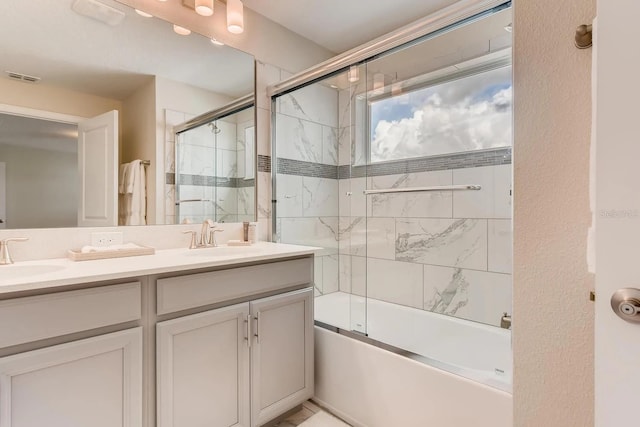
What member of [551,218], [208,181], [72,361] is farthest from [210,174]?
[551,218]

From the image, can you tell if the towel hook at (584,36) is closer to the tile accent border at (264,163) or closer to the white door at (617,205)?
the white door at (617,205)

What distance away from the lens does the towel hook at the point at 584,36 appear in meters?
0.82

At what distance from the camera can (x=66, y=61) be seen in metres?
1.51

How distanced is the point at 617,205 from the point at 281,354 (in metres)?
1.49

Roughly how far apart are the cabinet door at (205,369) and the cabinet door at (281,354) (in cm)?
6

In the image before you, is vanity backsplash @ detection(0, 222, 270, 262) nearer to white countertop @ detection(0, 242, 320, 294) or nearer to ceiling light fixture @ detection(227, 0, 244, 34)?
white countertop @ detection(0, 242, 320, 294)

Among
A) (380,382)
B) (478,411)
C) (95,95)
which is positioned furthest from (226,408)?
(95,95)

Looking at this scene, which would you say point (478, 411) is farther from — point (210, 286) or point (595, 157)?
point (210, 286)

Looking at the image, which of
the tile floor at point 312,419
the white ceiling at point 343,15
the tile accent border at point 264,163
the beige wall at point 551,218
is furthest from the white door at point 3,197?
the beige wall at point 551,218

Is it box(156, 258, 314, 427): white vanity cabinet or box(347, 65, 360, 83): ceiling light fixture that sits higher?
box(347, 65, 360, 83): ceiling light fixture

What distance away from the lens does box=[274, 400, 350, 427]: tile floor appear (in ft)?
5.70

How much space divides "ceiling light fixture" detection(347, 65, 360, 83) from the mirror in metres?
0.94

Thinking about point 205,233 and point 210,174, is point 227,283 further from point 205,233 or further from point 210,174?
point 210,174

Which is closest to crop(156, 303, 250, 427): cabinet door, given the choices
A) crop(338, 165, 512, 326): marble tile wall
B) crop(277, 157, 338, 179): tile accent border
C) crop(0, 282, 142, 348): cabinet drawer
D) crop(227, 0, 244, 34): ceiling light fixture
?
crop(0, 282, 142, 348): cabinet drawer
